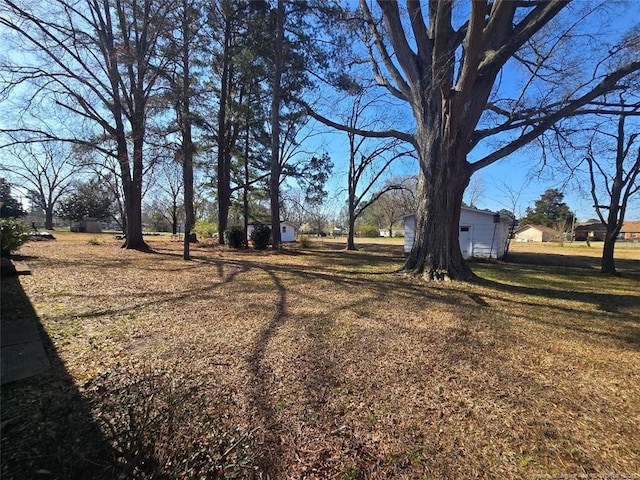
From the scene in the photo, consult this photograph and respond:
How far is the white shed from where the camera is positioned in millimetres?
16344

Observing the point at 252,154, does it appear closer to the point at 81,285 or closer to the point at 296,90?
the point at 296,90

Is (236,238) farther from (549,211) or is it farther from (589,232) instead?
(589,232)

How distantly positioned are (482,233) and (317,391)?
56.2 ft

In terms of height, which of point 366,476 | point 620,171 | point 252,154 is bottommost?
point 366,476

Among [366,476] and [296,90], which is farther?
[296,90]

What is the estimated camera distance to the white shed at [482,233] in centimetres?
1634

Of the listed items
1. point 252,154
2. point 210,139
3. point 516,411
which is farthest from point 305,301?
point 252,154

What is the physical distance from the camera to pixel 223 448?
1.70m

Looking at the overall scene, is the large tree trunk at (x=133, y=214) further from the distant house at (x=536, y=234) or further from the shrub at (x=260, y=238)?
the distant house at (x=536, y=234)

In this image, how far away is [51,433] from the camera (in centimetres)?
163

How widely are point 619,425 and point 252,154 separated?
63.6 feet

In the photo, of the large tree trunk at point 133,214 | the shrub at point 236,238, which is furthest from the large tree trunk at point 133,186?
the shrub at point 236,238

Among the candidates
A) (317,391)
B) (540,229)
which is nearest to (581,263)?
(317,391)

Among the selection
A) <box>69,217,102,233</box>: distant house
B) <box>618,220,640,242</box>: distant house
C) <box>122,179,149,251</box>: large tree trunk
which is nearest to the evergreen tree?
<box>618,220,640,242</box>: distant house
